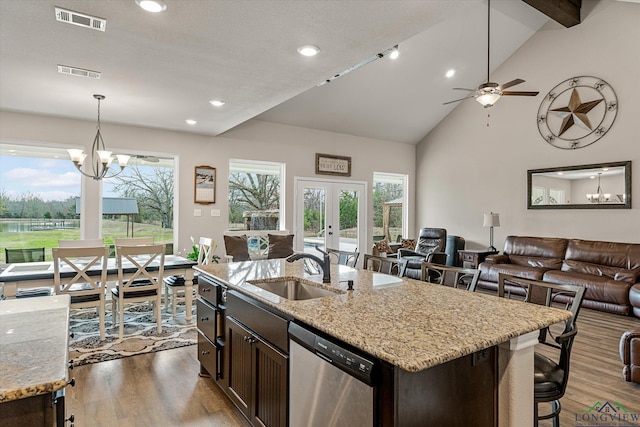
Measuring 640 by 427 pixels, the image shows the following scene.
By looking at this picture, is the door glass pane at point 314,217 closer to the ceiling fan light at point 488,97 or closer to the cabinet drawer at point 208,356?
the ceiling fan light at point 488,97

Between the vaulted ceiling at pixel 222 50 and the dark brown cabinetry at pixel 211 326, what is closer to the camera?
the vaulted ceiling at pixel 222 50

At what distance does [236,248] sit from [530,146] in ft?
17.3

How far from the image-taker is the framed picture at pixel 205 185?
588cm

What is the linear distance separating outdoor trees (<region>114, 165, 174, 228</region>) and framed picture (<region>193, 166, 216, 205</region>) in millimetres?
396

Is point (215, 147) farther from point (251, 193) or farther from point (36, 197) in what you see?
point (36, 197)

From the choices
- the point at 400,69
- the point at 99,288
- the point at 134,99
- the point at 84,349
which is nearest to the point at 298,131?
the point at 400,69

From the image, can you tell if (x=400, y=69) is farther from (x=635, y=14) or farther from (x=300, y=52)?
(x=300, y=52)

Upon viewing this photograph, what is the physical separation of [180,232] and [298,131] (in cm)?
278

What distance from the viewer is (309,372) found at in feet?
4.95

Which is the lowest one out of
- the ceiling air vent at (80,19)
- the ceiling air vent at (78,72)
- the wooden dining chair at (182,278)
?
the wooden dining chair at (182,278)

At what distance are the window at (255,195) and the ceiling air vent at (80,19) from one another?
3858 millimetres

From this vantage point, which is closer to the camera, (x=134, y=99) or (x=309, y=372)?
(x=309, y=372)

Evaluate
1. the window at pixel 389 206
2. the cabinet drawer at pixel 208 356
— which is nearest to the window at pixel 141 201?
the cabinet drawer at pixel 208 356

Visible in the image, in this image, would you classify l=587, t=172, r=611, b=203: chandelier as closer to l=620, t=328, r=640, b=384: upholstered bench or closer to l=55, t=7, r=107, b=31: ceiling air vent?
l=620, t=328, r=640, b=384: upholstered bench
